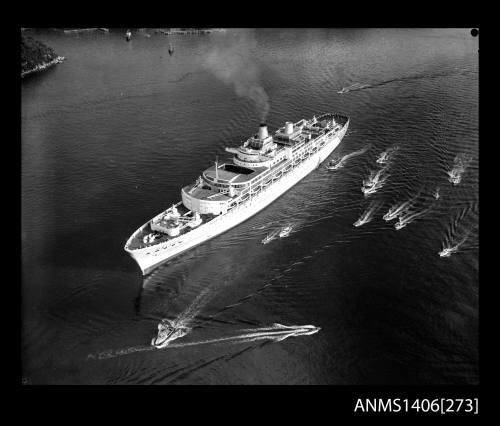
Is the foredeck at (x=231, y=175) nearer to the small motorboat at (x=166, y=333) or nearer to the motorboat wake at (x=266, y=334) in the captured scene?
the small motorboat at (x=166, y=333)

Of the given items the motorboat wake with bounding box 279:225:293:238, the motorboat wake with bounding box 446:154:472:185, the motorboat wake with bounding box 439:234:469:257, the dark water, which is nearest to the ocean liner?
the dark water

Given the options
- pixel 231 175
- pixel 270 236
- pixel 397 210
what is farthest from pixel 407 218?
pixel 231 175

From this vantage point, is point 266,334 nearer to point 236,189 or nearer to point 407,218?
point 236,189

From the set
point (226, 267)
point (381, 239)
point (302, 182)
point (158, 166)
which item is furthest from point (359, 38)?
point (226, 267)

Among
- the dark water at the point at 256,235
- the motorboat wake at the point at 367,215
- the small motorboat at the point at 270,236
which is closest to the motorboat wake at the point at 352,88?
the dark water at the point at 256,235

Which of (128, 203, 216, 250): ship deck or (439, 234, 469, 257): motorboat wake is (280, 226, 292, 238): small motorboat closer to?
(128, 203, 216, 250): ship deck

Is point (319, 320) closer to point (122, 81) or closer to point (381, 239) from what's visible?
point (381, 239)
